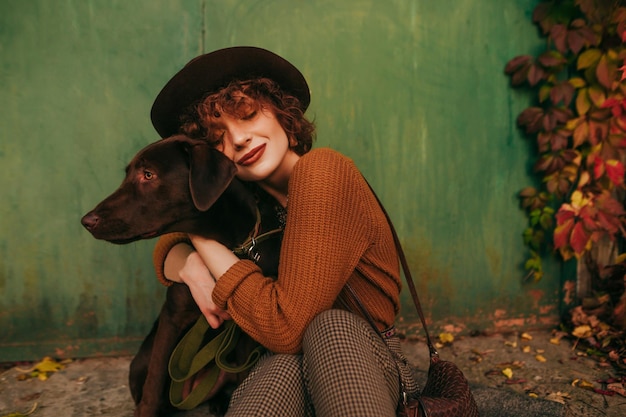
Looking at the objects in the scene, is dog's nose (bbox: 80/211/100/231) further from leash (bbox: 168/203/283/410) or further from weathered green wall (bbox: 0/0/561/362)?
weathered green wall (bbox: 0/0/561/362)

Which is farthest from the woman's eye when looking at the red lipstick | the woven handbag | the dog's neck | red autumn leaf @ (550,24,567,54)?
red autumn leaf @ (550,24,567,54)

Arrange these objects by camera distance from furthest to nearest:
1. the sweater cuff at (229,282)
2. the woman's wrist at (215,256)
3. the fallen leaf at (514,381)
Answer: the fallen leaf at (514,381)
the woman's wrist at (215,256)
the sweater cuff at (229,282)

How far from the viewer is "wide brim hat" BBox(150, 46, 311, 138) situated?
1.78 m

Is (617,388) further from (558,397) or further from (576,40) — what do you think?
(576,40)

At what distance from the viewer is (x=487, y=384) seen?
240 centimetres

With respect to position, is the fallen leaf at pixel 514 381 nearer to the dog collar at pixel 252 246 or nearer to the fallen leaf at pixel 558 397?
the fallen leaf at pixel 558 397

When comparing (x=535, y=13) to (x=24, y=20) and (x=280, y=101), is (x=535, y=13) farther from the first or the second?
(x=24, y=20)

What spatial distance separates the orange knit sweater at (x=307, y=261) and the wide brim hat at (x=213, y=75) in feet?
1.68

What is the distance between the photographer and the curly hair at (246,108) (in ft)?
5.82

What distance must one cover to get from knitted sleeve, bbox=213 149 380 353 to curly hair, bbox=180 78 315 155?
39 cm

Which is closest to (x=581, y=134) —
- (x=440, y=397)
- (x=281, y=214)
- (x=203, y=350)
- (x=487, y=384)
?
(x=487, y=384)

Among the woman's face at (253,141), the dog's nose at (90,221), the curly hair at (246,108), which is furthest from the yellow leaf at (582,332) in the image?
the dog's nose at (90,221)

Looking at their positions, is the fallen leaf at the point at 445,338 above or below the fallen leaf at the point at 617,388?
below

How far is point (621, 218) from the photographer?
282 cm
